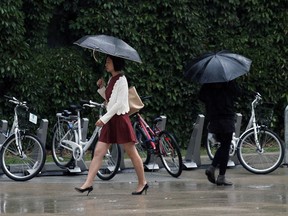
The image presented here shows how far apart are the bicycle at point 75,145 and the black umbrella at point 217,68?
1.67 metres

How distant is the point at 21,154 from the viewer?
45.2 ft

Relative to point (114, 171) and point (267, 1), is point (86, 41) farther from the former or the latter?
point (267, 1)

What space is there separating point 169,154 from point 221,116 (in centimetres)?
145

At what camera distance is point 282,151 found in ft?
47.9

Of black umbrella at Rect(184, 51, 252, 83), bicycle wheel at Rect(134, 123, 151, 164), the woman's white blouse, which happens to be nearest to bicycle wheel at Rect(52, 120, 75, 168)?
bicycle wheel at Rect(134, 123, 151, 164)

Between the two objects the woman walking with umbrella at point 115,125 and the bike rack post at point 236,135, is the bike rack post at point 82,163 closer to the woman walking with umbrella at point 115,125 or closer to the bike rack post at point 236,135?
the bike rack post at point 236,135

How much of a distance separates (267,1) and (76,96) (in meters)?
4.82

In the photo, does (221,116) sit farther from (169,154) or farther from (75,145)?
(75,145)

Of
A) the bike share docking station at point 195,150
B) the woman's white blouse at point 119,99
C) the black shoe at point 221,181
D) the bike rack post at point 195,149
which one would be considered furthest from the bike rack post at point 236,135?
the woman's white blouse at point 119,99

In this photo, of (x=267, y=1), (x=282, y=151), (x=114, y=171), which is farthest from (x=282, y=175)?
(x=267, y=1)

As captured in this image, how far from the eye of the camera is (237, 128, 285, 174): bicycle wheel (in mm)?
14648

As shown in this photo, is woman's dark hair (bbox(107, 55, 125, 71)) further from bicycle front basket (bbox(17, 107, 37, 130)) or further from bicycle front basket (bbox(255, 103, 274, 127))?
bicycle front basket (bbox(255, 103, 274, 127))

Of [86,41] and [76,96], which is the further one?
[76,96]

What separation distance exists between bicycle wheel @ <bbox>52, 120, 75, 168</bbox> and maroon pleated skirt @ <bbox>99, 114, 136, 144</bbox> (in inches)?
114
